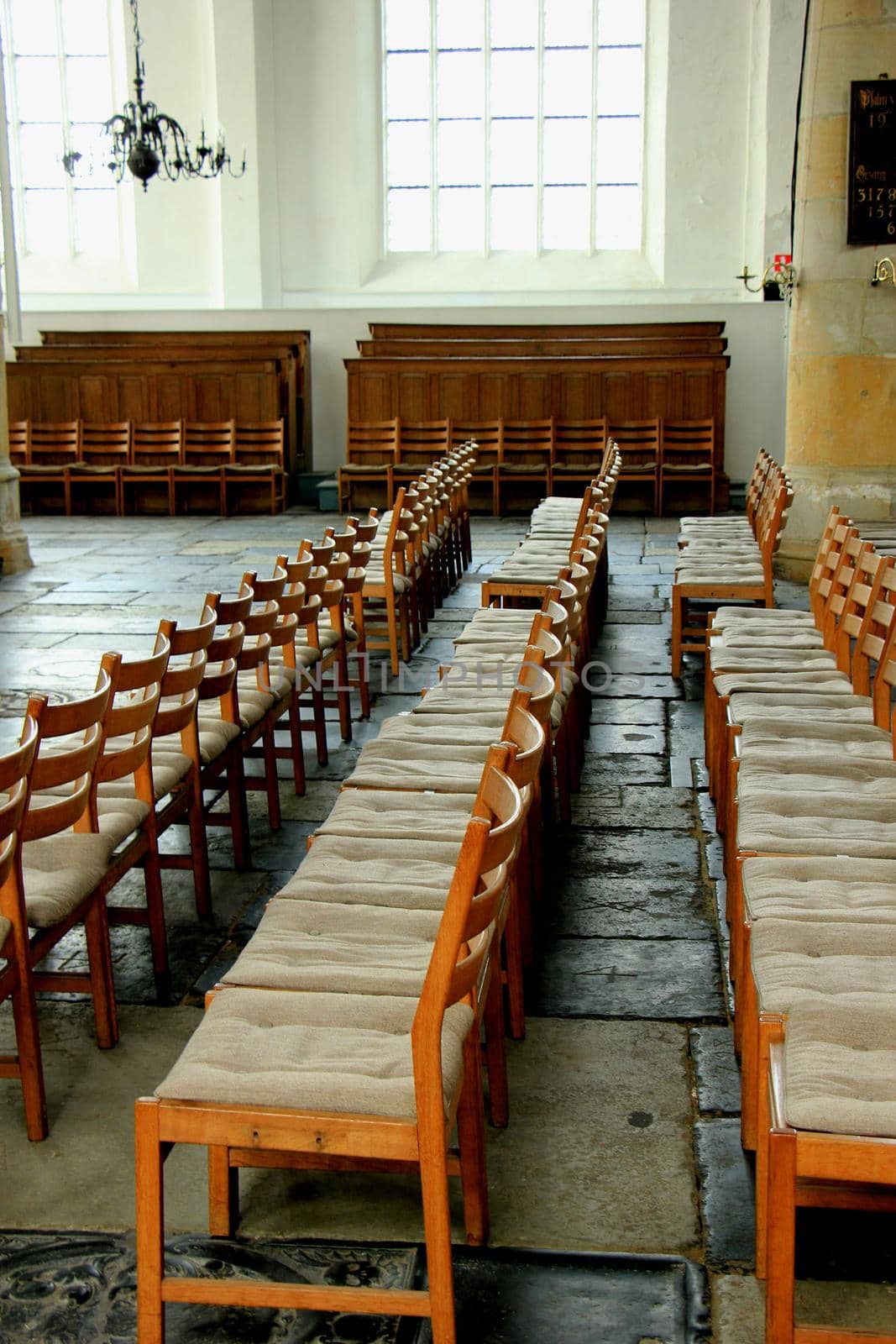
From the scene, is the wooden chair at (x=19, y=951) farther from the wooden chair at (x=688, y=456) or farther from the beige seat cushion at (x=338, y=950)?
the wooden chair at (x=688, y=456)

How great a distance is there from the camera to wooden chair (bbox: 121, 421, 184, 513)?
12.3 metres

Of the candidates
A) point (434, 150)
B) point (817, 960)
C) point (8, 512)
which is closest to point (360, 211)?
point (434, 150)

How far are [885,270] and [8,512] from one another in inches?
224

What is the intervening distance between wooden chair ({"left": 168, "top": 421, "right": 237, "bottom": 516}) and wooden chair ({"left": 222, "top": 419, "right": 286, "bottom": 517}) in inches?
2.4

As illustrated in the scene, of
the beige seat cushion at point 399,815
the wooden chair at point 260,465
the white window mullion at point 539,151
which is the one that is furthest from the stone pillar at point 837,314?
the white window mullion at point 539,151

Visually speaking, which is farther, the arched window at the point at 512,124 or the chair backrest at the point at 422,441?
the arched window at the point at 512,124

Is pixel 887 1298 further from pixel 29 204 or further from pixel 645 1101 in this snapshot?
pixel 29 204

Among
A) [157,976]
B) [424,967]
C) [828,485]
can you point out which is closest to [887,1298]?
[424,967]

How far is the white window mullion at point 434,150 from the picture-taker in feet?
50.9

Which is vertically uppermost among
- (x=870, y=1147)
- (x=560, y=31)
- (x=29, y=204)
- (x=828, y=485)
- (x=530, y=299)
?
(x=560, y=31)

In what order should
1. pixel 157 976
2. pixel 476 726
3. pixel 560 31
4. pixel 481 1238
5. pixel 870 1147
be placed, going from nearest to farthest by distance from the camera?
pixel 870 1147
pixel 481 1238
pixel 157 976
pixel 476 726
pixel 560 31

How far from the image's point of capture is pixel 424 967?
230 centimetres

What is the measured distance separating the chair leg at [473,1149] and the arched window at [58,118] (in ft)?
50.0

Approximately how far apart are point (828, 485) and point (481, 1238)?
264 inches
